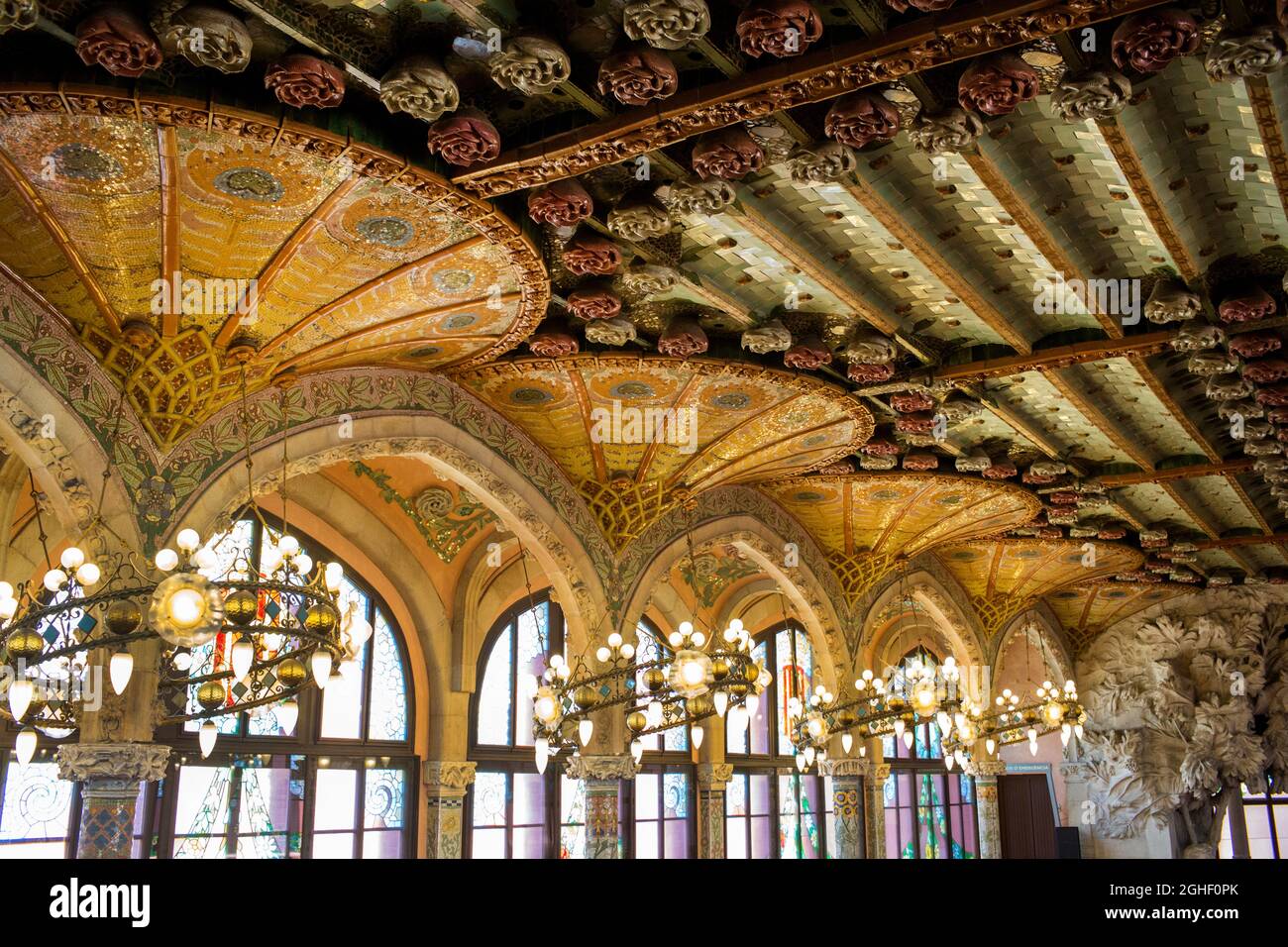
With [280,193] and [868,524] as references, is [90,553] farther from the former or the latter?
[868,524]

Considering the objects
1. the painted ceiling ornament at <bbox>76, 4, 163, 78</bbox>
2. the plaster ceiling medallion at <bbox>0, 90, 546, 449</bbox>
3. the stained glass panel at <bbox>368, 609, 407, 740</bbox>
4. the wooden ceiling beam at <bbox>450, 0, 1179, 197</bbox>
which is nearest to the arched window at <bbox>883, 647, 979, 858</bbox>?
the stained glass panel at <bbox>368, 609, 407, 740</bbox>

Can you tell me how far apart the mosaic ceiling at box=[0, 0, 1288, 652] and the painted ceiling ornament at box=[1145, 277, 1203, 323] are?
3cm

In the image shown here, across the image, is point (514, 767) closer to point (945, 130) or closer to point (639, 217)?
point (639, 217)

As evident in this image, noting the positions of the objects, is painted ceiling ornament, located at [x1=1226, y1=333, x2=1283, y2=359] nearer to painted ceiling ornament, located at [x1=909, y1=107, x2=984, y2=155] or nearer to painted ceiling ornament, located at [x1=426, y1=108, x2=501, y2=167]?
painted ceiling ornament, located at [x1=909, y1=107, x2=984, y2=155]

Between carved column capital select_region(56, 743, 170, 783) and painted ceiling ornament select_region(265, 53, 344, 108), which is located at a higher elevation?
painted ceiling ornament select_region(265, 53, 344, 108)

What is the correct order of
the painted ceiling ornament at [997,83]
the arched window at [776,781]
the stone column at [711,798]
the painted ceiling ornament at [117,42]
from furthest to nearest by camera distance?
the arched window at [776,781] → the stone column at [711,798] → the painted ceiling ornament at [997,83] → the painted ceiling ornament at [117,42]

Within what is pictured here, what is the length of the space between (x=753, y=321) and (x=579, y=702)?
3.56 metres

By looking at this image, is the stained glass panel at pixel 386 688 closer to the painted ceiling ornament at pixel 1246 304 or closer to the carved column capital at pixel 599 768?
the carved column capital at pixel 599 768

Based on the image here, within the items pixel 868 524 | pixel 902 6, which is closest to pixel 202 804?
pixel 868 524

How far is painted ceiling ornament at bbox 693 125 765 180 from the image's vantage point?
218 inches

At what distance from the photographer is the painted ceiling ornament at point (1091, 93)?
4.81 metres

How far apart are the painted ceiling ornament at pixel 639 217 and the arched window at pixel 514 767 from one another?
8559 mm

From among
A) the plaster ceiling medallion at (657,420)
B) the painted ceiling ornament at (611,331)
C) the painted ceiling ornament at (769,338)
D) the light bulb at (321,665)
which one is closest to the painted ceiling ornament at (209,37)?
the light bulb at (321,665)

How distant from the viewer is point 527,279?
23.2ft
